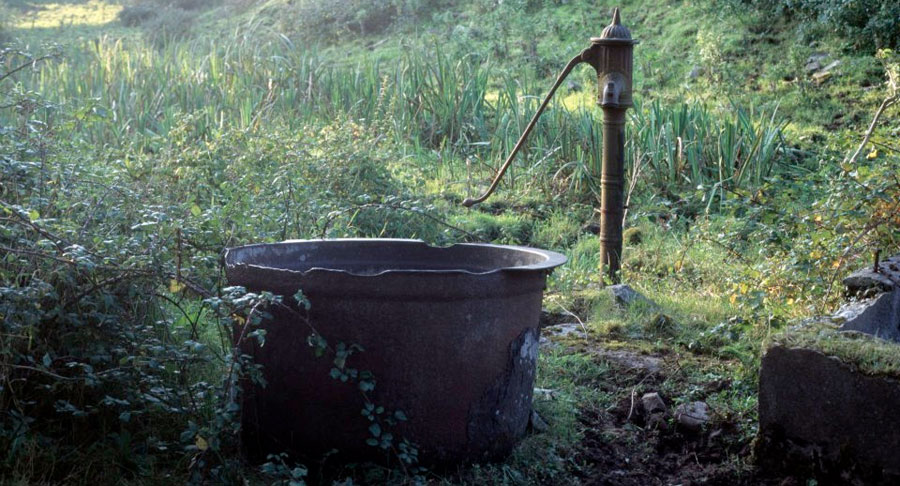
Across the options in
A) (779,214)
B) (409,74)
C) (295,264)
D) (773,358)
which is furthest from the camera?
(409,74)

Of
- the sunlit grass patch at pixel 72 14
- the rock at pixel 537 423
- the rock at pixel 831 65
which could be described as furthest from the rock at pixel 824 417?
the sunlit grass patch at pixel 72 14

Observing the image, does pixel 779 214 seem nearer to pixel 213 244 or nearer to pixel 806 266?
pixel 806 266

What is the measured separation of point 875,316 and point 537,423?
Result: 1.47m

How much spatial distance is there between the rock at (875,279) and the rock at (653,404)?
971 millimetres

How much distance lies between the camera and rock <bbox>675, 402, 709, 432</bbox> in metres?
3.13

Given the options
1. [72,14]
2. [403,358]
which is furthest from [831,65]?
[72,14]

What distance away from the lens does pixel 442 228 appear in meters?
5.40

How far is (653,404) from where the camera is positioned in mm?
3293

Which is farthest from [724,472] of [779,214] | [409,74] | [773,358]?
[409,74]

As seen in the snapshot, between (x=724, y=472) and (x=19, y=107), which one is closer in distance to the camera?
(x=724, y=472)

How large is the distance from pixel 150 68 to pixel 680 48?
6.12 metres

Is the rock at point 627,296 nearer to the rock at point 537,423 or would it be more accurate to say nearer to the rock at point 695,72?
the rock at point 537,423

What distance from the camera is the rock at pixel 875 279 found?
3555mm

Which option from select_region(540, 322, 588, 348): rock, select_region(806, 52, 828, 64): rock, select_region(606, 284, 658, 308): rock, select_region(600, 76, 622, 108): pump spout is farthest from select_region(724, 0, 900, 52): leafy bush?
select_region(540, 322, 588, 348): rock
